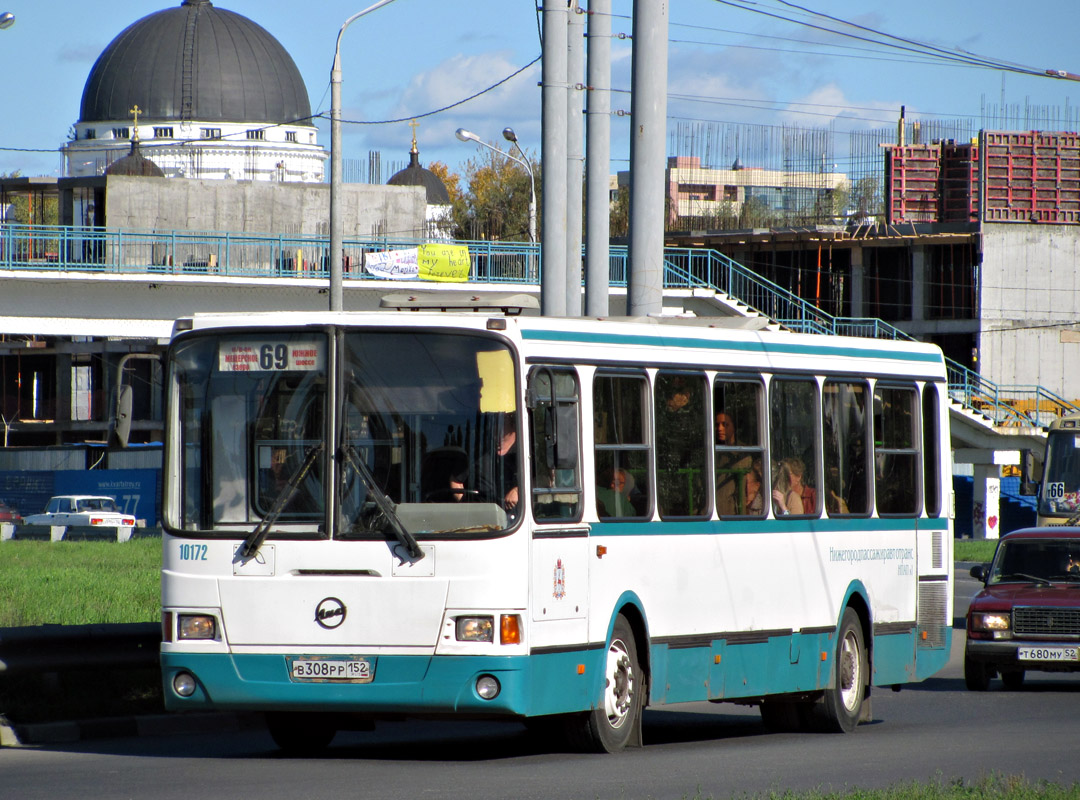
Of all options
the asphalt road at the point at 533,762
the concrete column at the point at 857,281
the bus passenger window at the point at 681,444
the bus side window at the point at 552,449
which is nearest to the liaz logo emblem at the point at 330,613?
the asphalt road at the point at 533,762

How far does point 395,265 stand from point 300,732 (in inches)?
1139

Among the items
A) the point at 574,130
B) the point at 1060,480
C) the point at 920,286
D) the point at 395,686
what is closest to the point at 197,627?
the point at 395,686

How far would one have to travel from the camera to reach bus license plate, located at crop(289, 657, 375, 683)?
30.6 ft

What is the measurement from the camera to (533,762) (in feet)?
32.5

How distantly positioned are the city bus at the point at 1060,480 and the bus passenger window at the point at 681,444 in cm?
1941

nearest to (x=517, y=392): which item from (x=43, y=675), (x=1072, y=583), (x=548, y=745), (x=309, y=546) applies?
(x=309, y=546)

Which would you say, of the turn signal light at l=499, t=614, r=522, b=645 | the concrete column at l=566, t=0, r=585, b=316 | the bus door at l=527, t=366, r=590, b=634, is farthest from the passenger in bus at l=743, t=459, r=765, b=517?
the concrete column at l=566, t=0, r=585, b=316

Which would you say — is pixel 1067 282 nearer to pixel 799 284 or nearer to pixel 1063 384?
pixel 1063 384

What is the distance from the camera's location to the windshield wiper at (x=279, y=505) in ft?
31.1

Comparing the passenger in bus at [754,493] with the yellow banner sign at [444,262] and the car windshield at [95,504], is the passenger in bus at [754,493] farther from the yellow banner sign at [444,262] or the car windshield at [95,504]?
the car windshield at [95,504]

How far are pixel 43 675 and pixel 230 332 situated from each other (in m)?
3.16

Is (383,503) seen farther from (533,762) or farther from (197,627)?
(533,762)

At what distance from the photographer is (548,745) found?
34.7 feet

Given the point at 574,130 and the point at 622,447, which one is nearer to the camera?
the point at 622,447
